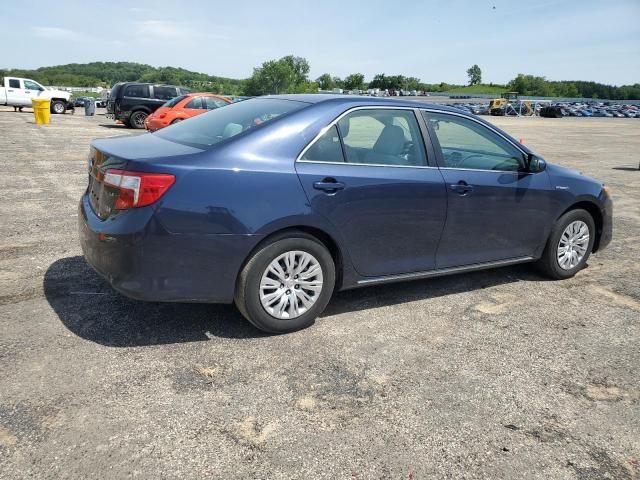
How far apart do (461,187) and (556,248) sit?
1.45m

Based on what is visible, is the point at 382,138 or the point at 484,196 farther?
the point at 484,196

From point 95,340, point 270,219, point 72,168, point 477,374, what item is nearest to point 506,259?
point 477,374

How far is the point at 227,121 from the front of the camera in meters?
3.98

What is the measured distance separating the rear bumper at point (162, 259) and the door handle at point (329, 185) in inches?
22.1

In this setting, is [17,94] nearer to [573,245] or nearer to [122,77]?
[573,245]

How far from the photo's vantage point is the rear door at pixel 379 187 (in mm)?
3656

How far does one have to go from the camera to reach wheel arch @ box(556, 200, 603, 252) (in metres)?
5.14

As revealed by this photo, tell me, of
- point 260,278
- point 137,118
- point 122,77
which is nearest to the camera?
point 260,278

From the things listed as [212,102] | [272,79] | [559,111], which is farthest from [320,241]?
[272,79]

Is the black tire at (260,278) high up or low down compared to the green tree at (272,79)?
down

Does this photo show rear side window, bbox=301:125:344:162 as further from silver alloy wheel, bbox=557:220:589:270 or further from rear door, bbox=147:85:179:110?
rear door, bbox=147:85:179:110

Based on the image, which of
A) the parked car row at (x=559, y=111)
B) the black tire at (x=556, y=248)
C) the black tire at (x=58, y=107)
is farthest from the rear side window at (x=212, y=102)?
the parked car row at (x=559, y=111)

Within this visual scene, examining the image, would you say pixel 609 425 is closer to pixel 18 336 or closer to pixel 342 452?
pixel 342 452

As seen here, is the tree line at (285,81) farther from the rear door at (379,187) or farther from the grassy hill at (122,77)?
the rear door at (379,187)
